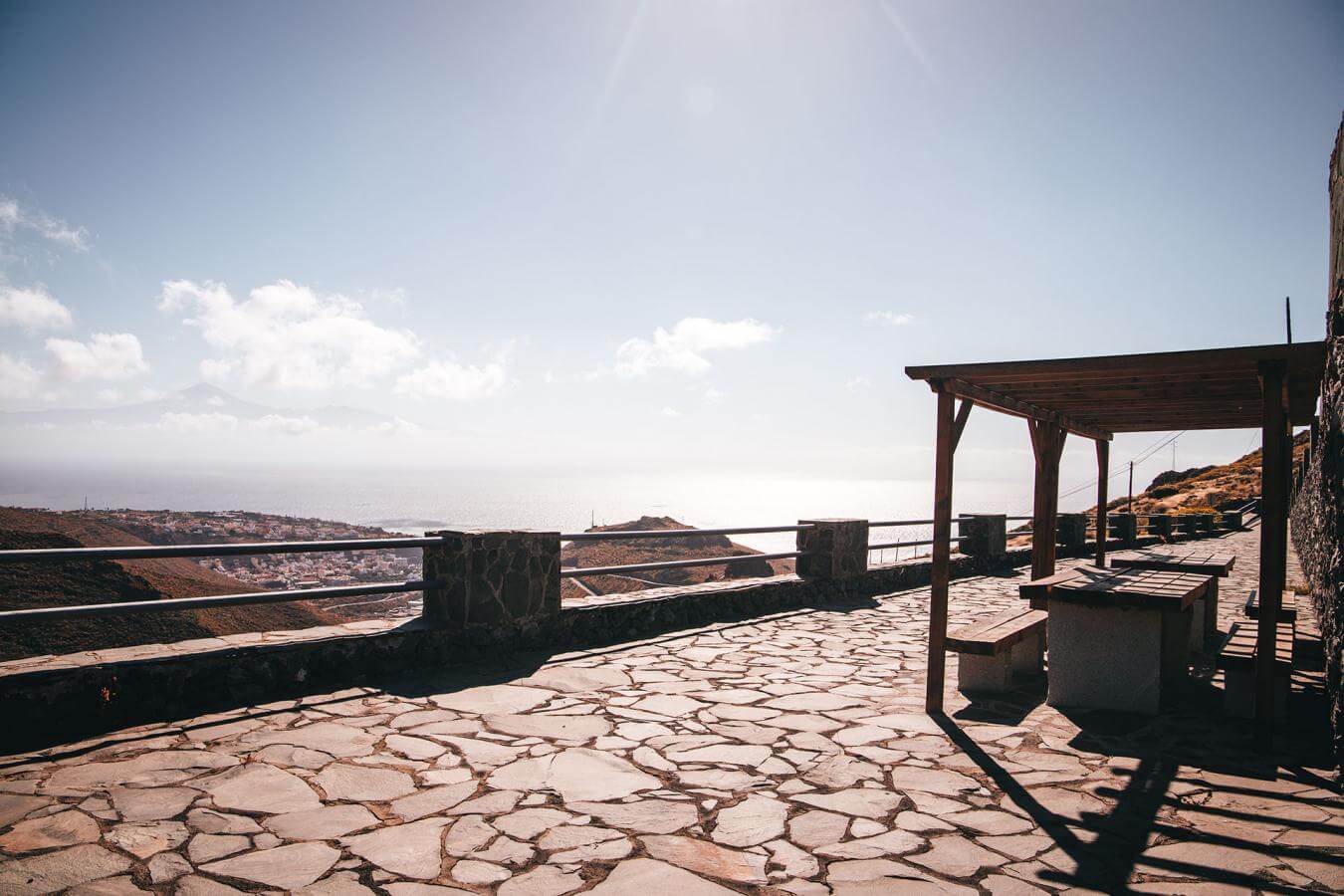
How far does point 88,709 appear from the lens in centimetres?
405

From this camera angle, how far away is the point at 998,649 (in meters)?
4.75

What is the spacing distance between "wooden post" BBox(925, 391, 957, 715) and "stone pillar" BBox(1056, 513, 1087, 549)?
1152 centimetres

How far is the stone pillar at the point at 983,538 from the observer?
41.3ft

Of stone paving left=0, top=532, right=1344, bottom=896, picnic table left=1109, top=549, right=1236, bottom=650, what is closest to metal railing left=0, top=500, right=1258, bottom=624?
stone paving left=0, top=532, right=1344, bottom=896

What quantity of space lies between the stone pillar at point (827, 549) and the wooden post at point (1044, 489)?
2.53 metres

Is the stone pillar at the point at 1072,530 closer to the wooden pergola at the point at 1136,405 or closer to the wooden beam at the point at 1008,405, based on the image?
the wooden beam at the point at 1008,405

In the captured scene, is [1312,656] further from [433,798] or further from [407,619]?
[407,619]

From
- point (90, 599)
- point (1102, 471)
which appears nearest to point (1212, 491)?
point (1102, 471)

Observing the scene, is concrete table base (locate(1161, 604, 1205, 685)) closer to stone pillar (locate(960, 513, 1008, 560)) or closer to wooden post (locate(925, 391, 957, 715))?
wooden post (locate(925, 391, 957, 715))

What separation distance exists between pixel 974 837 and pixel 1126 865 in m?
0.51

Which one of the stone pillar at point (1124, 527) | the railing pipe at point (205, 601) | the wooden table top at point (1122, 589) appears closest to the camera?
the railing pipe at point (205, 601)

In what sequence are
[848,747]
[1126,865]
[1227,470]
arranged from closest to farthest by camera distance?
[1126,865]
[848,747]
[1227,470]

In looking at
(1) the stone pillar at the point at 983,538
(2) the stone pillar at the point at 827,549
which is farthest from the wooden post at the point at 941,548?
(1) the stone pillar at the point at 983,538

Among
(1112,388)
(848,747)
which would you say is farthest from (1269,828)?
(1112,388)
